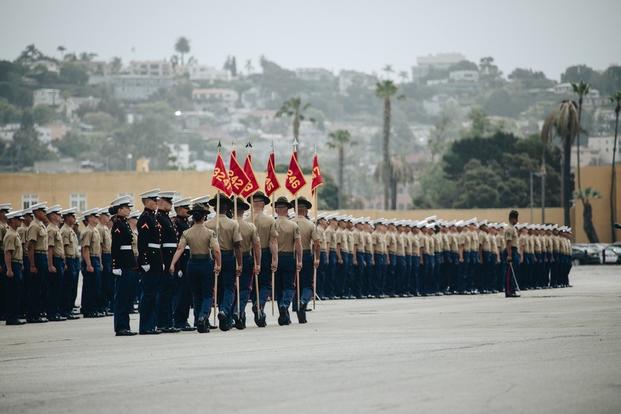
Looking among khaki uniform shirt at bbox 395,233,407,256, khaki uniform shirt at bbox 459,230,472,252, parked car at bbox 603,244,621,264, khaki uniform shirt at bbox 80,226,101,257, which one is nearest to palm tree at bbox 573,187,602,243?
parked car at bbox 603,244,621,264

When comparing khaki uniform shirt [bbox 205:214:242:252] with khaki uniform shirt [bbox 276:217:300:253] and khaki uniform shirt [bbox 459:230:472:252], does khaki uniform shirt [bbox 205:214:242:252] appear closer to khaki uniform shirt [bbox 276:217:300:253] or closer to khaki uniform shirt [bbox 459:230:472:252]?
khaki uniform shirt [bbox 276:217:300:253]

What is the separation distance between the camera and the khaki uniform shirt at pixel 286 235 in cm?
2216

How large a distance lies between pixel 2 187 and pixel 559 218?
41.9 metres

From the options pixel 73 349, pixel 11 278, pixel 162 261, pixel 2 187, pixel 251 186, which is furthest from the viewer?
pixel 2 187

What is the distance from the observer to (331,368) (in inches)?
562

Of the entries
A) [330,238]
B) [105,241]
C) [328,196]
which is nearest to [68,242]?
[105,241]

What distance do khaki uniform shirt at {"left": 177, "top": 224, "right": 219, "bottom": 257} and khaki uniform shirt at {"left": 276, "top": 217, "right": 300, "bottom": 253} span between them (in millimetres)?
1851

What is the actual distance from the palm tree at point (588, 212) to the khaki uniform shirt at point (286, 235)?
73.6 m

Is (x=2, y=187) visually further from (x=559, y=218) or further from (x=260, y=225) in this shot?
(x=260, y=225)

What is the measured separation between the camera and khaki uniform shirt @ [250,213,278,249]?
21969 millimetres

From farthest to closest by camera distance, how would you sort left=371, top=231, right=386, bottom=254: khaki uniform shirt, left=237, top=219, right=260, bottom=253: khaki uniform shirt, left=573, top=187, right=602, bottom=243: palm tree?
left=573, top=187, right=602, bottom=243: palm tree
left=371, top=231, right=386, bottom=254: khaki uniform shirt
left=237, top=219, right=260, bottom=253: khaki uniform shirt

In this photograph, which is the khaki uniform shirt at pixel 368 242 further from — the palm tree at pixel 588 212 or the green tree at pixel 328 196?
the green tree at pixel 328 196

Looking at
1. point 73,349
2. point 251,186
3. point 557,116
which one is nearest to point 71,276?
point 251,186

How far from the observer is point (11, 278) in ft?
77.4
